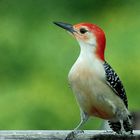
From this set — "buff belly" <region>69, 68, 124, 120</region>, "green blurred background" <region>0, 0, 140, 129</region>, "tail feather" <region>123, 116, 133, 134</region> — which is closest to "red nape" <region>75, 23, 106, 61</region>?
"buff belly" <region>69, 68, 124, 120</region>

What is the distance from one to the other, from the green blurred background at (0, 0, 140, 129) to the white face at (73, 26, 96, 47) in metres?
1.57

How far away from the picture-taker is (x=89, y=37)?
14.6 feet

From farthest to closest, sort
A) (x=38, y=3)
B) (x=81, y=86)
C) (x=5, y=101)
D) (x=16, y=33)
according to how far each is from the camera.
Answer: (x=38, y=3), (x=16, y=33), (x=5, y=101), (x=81, y=86)

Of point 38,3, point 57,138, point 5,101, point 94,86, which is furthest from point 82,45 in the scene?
point 38,3

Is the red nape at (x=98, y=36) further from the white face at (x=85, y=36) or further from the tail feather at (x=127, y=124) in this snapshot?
the tail feather at (x=127, y=124)

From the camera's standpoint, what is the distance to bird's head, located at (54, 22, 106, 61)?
4438 mm

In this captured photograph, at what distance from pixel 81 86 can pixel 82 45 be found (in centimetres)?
22

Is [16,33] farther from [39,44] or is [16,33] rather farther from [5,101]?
[5,101]

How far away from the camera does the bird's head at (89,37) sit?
4.44m

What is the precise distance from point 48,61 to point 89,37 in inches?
73.0

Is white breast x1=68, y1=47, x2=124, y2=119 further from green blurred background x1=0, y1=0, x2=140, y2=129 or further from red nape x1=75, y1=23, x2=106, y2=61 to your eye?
green blurred background x1=0, y1=0, x2=140, y2=129

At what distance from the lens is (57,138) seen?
13.4 feet

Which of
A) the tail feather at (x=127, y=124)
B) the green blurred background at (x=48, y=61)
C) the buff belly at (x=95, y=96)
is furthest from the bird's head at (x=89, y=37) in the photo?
the green blurred background at (x=48, y=61)

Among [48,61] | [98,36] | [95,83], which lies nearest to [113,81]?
[95,83]
